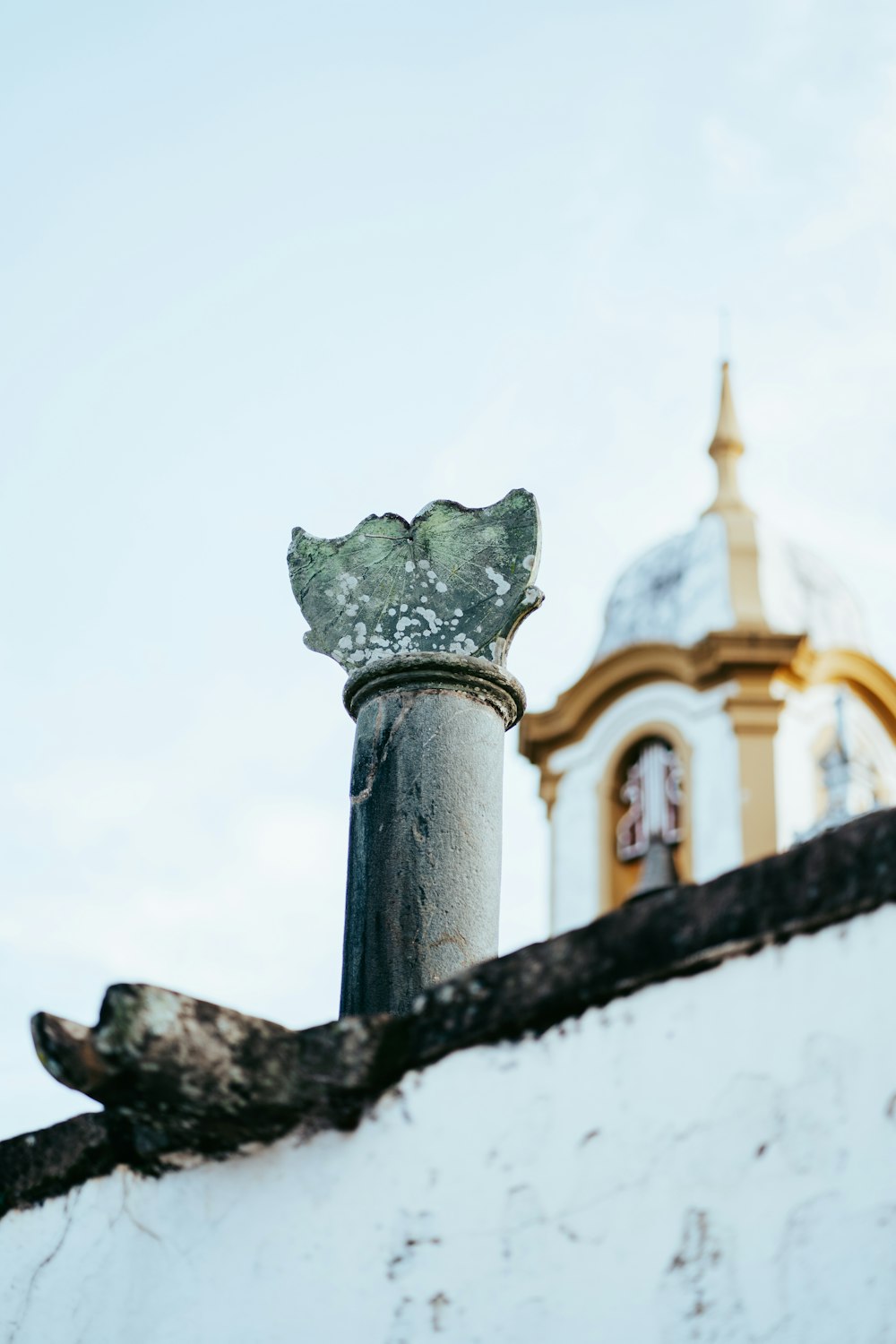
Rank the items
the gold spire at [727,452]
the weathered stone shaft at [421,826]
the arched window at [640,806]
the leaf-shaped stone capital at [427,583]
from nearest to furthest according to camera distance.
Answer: the weathered stone shaft at [421,826]
the leaf-shaped stone capital at [427,583]
the arched window at [640,806]
the gold spire at [727,452]

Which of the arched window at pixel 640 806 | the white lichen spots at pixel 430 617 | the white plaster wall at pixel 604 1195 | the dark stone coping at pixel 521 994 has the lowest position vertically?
the white plaster wall at pixel 604 1195

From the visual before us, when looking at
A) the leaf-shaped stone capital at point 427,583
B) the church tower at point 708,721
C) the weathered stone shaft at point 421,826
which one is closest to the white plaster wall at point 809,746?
the church tower at point 708,721

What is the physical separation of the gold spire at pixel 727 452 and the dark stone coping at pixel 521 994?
753 inches

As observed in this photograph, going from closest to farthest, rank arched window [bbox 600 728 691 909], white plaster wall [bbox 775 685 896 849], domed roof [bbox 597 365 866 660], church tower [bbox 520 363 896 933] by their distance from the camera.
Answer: white plaster wall [bbox 775 685 896 849]
church tower [bbox 520 363 896 933]
arched window [bbox 600 728 691 909]
domed roof [bbox 597 365 866 660]

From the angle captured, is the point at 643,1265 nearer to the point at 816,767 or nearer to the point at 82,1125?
the point at 82,1125

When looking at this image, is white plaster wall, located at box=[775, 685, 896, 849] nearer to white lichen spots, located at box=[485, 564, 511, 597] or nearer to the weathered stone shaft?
white lichen spots, located at box=[485, 564, 511, 597]

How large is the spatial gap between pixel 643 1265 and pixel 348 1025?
2.28 ft

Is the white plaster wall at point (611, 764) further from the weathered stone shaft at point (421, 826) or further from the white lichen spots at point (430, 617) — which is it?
the weathered stone shaft at point (421, 826)

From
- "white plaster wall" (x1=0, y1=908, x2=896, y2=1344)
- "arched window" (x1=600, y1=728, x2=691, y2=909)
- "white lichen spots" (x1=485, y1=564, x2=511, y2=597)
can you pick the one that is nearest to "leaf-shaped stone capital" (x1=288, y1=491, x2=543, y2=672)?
"white lichen spots" (x1=485, y1=564, x2=511, y2=597)

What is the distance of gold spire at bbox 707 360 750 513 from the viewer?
882 inches

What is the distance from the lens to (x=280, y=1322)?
3.23 m

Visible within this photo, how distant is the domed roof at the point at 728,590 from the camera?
20.7 m

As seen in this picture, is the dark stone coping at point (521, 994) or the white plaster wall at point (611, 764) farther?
the white plaster wall at point (611, 764)

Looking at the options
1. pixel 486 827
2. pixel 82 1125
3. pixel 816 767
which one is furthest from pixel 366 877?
pixel 816 767
